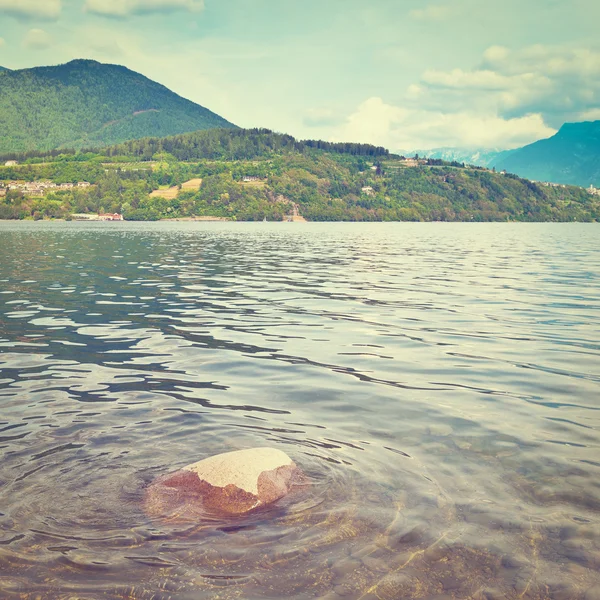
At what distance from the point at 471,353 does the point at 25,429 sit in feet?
40.3

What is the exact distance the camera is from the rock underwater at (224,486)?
25.9 ft

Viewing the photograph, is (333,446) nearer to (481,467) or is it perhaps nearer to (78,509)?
(481,467)

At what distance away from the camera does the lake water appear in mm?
6434

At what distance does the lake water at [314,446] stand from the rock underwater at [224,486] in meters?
0.32

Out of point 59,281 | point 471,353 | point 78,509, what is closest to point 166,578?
point 78,509

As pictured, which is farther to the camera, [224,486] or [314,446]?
[314,446]

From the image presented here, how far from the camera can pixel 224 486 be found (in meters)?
8.12

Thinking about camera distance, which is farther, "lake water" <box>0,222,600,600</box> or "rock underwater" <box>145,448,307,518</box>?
"rock underwater" <box>145,448,307,518</box>

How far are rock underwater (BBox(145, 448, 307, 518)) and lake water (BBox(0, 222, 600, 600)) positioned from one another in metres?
0.32

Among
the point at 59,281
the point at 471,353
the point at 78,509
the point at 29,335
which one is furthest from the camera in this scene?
the point at 59,281

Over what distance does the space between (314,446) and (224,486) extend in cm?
242

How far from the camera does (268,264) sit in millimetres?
48094

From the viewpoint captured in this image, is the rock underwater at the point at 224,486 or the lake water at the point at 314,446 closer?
the lake water at the point at 314,446

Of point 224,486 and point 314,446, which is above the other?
point 224,486
